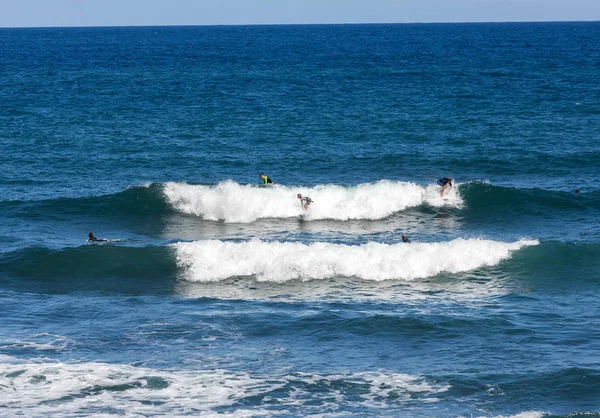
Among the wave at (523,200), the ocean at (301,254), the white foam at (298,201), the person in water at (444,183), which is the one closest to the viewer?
the ocean at (301,254)

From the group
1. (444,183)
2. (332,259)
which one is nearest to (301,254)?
(332,259)

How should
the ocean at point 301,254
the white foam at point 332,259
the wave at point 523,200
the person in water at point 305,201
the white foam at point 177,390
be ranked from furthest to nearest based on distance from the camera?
1. the wave at point 523,200
2. the person in water at point 305,201
3. the white foam at point 332,259
4. the ocean at point 301,254
5. the white foam at point 177,390

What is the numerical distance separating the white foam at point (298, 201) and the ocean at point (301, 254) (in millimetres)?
107

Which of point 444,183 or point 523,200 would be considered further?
point 444,183

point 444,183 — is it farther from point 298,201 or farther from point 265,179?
point 265,179

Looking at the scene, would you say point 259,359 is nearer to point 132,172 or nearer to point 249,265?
point 249,265

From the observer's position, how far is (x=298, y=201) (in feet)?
124

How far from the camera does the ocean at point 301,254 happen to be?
2016cm

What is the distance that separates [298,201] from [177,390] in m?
18.6

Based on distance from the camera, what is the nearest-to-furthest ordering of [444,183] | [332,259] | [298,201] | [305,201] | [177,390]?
[177,390], [332,259], [305,201], [298,201], [444,183]

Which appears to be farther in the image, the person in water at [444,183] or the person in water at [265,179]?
the person in water at [265,179]

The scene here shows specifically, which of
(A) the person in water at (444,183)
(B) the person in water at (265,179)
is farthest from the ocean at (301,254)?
(A) the person in water at (444,183)

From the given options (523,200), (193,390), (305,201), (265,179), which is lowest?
(193,390)

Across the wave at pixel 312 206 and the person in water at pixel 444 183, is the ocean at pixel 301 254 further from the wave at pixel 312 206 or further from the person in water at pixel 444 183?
the person in water at pixel 444 183
